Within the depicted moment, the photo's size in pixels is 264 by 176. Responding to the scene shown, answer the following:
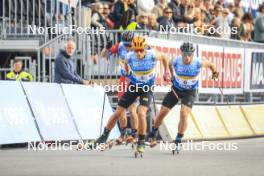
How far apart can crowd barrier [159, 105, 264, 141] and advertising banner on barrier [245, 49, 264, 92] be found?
32.1 inches

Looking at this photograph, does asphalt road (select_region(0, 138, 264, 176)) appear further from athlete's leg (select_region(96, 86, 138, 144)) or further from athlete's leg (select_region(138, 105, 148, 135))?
athlete's leg (select_region(138, 105, 148, 135))

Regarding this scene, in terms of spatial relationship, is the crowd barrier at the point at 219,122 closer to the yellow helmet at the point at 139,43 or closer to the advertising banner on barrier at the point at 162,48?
the advertising banner on barrier at the point at 162,48

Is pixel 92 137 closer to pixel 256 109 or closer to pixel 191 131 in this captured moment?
pixel 191 131

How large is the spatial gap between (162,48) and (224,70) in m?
3.53

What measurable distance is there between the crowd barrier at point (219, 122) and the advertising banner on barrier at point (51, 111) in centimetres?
269

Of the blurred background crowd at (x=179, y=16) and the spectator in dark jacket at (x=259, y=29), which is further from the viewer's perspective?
the spectator in dark jacket at (x=259, y=29)

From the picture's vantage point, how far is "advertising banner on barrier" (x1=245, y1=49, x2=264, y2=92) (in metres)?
26.7

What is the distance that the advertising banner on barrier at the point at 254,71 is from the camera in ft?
87.5

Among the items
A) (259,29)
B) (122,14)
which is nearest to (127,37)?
(122,14)

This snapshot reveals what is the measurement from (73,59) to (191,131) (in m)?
3.22

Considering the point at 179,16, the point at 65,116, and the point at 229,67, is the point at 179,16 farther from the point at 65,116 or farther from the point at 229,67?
the point at 65,116

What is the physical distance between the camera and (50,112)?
63.6 ft

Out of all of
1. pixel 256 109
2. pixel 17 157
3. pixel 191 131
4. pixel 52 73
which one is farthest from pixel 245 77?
pixel 17 157

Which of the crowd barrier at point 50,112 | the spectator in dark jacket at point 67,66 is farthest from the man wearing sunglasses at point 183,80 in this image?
the spectator in dark jacket at point 67,66
